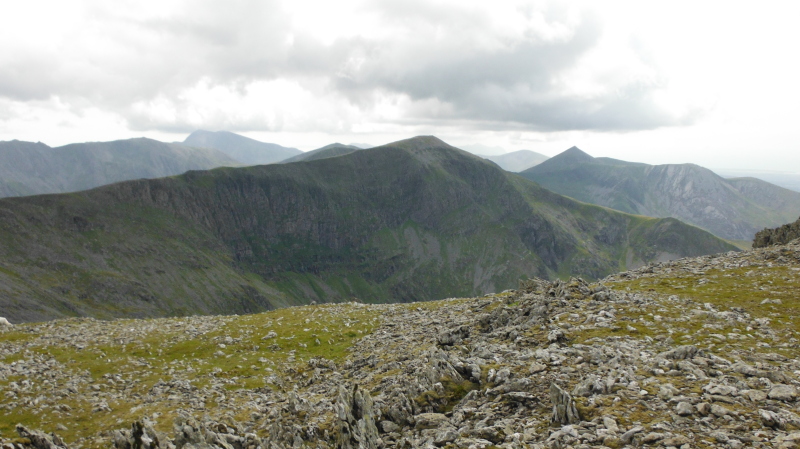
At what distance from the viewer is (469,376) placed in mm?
18719

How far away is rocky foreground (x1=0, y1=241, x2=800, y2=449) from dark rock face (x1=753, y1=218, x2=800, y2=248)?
60.8 ft

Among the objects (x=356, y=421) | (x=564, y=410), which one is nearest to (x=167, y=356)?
(x=356, y=421)

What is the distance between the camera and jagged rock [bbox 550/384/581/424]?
42.6 ft

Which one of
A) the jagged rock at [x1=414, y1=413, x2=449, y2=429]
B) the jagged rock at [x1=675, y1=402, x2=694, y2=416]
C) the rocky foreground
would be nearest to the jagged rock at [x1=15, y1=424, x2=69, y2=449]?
the rocky foreground

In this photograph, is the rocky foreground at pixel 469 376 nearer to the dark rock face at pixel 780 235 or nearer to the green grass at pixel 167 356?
the green grass at pixel 167 356

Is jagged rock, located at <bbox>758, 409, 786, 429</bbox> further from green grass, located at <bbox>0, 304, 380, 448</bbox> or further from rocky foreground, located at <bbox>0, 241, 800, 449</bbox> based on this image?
green grass, located at <bbox>0, 304, 380, 448</bbox>

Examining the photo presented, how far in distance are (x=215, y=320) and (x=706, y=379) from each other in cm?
5289

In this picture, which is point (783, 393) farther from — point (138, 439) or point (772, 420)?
point (138, 439)

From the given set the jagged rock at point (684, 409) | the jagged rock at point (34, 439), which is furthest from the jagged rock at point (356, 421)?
the jagged rock at point (34, 439)

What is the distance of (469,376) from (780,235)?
6419 cm

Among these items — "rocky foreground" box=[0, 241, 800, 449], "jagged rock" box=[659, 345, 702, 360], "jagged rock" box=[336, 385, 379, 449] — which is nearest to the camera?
"rocky foreground" box=[0, 241, 800, 449]

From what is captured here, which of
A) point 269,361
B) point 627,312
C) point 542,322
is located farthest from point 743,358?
point 269,361

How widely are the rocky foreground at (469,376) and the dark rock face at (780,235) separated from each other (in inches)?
730

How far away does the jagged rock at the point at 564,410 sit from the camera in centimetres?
1297
